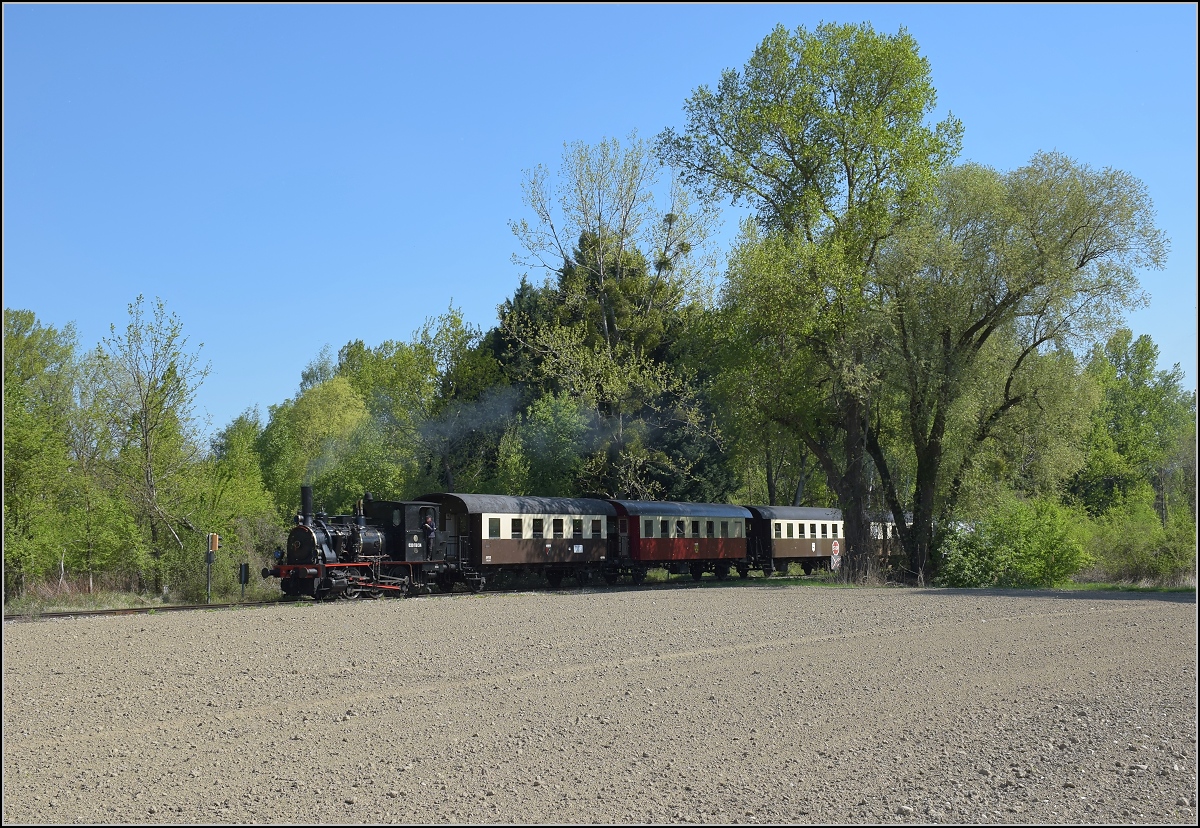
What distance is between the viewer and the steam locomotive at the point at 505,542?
23.7 m

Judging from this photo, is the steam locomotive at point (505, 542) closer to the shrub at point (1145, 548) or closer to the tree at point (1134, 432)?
the shrub at point (1145, 548)

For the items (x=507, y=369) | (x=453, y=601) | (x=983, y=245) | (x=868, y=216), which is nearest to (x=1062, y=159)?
(x=983, y=245)

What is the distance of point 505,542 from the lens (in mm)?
27547

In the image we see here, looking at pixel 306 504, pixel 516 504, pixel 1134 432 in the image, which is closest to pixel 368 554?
pixel 306 504

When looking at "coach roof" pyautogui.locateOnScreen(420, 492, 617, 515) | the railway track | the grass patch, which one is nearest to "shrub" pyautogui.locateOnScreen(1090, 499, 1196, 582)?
the grass patch

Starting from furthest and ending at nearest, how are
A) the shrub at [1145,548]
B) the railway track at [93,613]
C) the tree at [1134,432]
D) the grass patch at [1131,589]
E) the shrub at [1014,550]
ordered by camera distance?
the tree at [1134,432], the shrub at [1014,550], the shrub at [1145,548], the grass patch at [1131,589], the railway track at [93,613]

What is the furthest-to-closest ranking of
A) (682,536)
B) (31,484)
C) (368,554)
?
(682,536) → (368,554) → (31,484)

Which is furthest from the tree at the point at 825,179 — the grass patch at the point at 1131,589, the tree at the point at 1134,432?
the tree at the point at 1134,432

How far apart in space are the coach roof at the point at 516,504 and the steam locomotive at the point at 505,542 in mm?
32

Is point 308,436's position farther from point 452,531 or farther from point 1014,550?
point 1014,550

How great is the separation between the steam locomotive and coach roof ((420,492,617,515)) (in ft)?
0.10

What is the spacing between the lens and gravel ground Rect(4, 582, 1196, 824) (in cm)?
647

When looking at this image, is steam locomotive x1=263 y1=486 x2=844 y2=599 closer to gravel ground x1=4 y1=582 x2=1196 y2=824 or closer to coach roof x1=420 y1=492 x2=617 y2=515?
coach roof x1=420 y1=492 x2=617 y2=515

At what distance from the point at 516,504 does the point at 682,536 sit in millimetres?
6862
